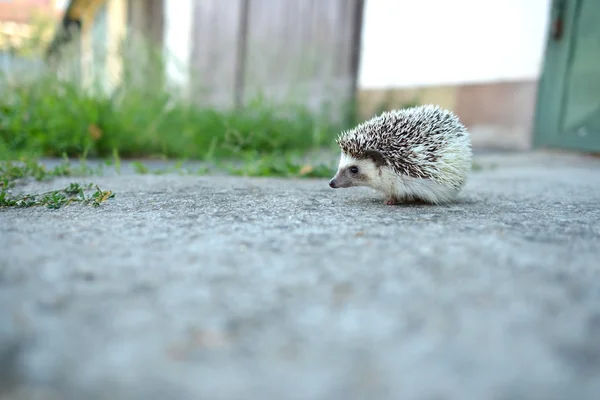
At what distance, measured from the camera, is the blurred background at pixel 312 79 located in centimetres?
532

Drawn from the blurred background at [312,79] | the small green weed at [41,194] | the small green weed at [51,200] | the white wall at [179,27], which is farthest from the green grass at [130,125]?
the white wall at [179,27]

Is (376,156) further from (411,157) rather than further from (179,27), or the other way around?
(179,27)

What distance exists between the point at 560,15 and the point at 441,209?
4.94 m

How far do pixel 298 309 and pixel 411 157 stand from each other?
5.71 feet

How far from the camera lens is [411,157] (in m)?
2.67

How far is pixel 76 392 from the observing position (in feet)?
2.84

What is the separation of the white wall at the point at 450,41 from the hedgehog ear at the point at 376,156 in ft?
15.5

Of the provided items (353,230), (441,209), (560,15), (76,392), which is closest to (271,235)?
(353,230)

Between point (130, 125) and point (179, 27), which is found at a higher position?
point (179, 27)

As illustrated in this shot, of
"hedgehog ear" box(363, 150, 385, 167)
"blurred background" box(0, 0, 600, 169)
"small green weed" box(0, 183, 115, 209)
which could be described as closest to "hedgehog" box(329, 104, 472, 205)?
"hedgehog ear" box(363, 150, 385, 167)

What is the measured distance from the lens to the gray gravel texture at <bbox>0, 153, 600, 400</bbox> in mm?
888

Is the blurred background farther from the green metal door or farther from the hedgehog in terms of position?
the hedgehog

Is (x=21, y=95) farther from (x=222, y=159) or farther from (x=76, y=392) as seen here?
(x=76, y=392)

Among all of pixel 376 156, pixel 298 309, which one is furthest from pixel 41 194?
pixel 298 309
